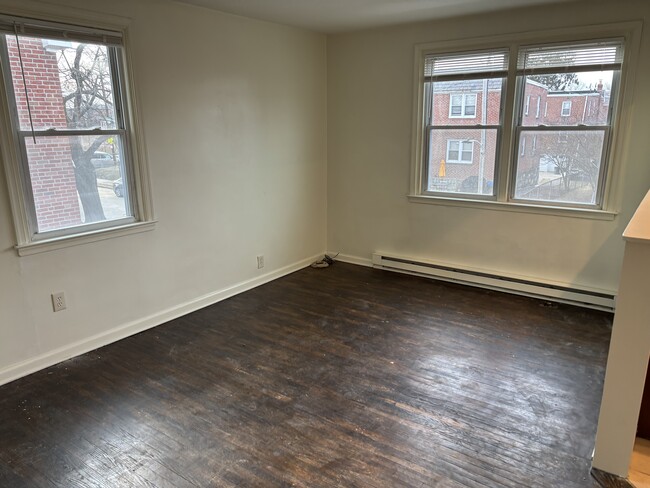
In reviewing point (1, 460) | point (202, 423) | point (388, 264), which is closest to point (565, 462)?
point (202, 423)

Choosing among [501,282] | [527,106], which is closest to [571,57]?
[527,106]

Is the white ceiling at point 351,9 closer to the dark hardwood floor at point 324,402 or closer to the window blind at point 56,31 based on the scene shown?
the window blind at point 56,31

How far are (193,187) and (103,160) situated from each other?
756mm

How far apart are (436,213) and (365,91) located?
1466 millimetres

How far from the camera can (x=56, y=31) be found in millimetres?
2795

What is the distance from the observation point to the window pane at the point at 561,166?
12.3ft

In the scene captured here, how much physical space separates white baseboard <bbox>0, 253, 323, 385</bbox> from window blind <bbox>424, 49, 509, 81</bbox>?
2.48 m

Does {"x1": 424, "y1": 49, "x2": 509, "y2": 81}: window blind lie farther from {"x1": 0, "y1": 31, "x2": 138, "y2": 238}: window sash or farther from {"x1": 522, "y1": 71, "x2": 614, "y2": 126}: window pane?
{"x1": 0, "y1": 31, "x2": 138, "y2": 238}: window sash

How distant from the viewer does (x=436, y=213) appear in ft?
15.1

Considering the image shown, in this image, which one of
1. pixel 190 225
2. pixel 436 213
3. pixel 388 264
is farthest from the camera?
pixel 388 264

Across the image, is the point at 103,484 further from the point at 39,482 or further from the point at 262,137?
the point at 262,137

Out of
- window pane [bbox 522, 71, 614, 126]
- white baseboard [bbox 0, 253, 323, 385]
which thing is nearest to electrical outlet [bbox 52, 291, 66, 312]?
white baseboard [bbox 0, 253, 323, 385]

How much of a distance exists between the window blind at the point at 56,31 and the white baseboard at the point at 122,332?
1.98 m

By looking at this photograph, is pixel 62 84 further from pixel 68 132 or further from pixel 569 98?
pixel 569 98
